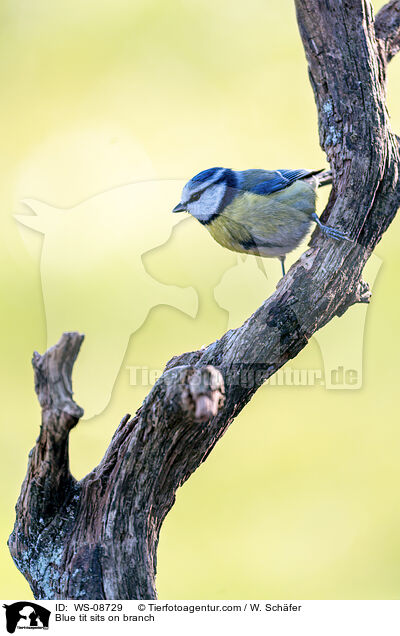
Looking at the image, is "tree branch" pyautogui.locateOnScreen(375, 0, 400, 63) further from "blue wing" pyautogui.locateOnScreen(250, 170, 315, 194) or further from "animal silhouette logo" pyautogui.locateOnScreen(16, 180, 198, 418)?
"animal silhouette logo" pyautogui.locateOnScreen(16, 180, 198, 418)

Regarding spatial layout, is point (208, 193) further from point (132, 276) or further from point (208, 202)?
point (132, 276)

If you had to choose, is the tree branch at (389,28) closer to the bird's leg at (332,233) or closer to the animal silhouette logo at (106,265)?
the bird's leg at (332,233)

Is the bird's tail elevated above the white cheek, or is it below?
above

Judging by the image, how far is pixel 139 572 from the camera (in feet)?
3.59

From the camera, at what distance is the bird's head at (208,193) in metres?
1.20

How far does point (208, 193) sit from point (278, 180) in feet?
0.57

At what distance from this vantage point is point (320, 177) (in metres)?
1.31

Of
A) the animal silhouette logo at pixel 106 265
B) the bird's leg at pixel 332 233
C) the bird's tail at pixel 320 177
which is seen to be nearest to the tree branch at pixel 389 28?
the bird's tail at pixel 320 177

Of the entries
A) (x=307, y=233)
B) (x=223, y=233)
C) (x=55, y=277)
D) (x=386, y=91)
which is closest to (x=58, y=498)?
(x=55, y=277)
